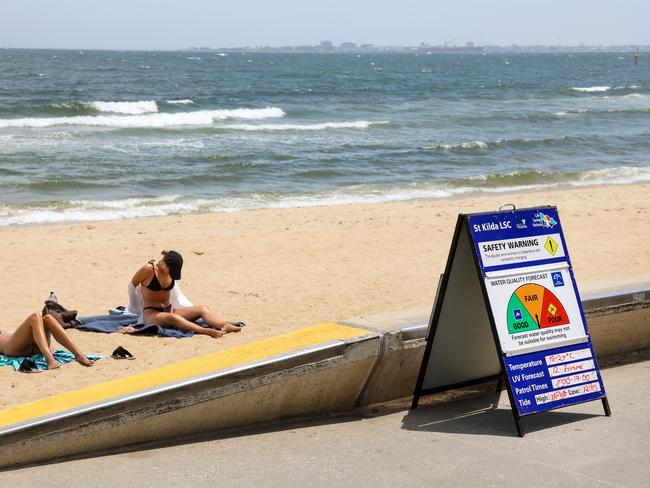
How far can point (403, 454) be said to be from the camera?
4.73m

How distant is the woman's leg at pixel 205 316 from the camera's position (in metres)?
8.08

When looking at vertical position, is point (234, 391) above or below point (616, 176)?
above

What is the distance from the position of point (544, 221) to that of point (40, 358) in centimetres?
→ 366

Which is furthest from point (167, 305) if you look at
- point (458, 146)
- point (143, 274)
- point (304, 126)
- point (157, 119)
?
point (157, 119)

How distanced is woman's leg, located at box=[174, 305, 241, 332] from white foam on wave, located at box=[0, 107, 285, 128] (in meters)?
24.5

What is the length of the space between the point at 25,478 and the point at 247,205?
44.2 ft

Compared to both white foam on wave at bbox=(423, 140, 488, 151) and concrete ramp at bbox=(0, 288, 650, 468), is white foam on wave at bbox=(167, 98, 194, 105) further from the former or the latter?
concrete ramp at bbox=(0, 288, 650, 468)

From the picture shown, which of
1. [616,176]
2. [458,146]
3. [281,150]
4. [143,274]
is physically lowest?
[616,176]

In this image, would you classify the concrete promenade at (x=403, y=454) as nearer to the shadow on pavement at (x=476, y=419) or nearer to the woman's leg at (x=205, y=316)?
the shadow on pavement at (x=476, y=419)

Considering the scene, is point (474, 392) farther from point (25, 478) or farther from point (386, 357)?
point (25, 478)

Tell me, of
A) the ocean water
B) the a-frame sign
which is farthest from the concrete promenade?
the ocean water

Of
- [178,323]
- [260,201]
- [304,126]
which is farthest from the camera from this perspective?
[304,126]

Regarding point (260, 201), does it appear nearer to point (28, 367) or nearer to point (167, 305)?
point (167, 305)

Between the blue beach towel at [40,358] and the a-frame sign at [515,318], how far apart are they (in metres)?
2.80
